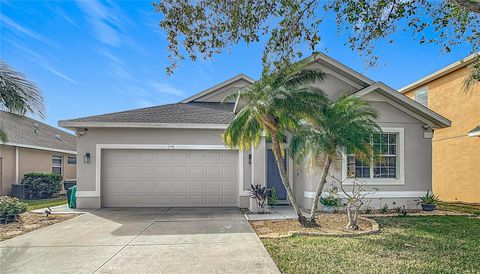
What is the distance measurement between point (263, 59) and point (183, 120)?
6.04 meters

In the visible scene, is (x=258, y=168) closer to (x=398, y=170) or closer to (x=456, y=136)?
(x=398, y=170)

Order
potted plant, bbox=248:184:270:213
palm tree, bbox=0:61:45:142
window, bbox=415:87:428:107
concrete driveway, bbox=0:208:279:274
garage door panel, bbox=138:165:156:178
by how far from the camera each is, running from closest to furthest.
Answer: concrete driveway, bbox=0:208:279:274, palm tree, bbox=0:61:45:142, potted plant, bbox=248:184:270:213, garage door panel, bbox=138:165:156:178, window, bbox=415:87:428:107

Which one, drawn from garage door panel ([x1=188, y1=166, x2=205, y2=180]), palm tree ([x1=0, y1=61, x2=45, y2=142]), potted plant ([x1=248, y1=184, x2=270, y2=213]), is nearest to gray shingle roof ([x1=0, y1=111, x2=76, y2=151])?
palm tree ([x1=0, y1=61, x2=45, y2=142])

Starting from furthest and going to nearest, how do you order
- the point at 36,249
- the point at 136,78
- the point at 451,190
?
the point at 451,190, the point at 136,78, the point at 36,249

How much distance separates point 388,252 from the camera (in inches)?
249

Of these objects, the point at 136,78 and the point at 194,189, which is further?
the point at 136,78

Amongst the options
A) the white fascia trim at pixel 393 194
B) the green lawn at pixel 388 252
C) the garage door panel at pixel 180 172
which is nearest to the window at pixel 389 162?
the white fascia trim at pixel 393 194

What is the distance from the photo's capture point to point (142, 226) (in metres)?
8.91

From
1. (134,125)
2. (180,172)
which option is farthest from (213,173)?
(134,125)

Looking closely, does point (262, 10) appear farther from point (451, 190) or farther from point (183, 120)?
point (451, 190)

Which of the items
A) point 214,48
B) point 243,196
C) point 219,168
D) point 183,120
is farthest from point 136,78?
point 214,48

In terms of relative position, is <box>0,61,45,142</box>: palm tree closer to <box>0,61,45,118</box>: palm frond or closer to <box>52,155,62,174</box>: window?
<box>0,61,45,118</box>: palm frond

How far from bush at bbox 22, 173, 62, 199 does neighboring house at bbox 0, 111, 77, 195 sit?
0.87 meters

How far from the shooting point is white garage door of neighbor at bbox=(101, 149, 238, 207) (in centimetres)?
1259
